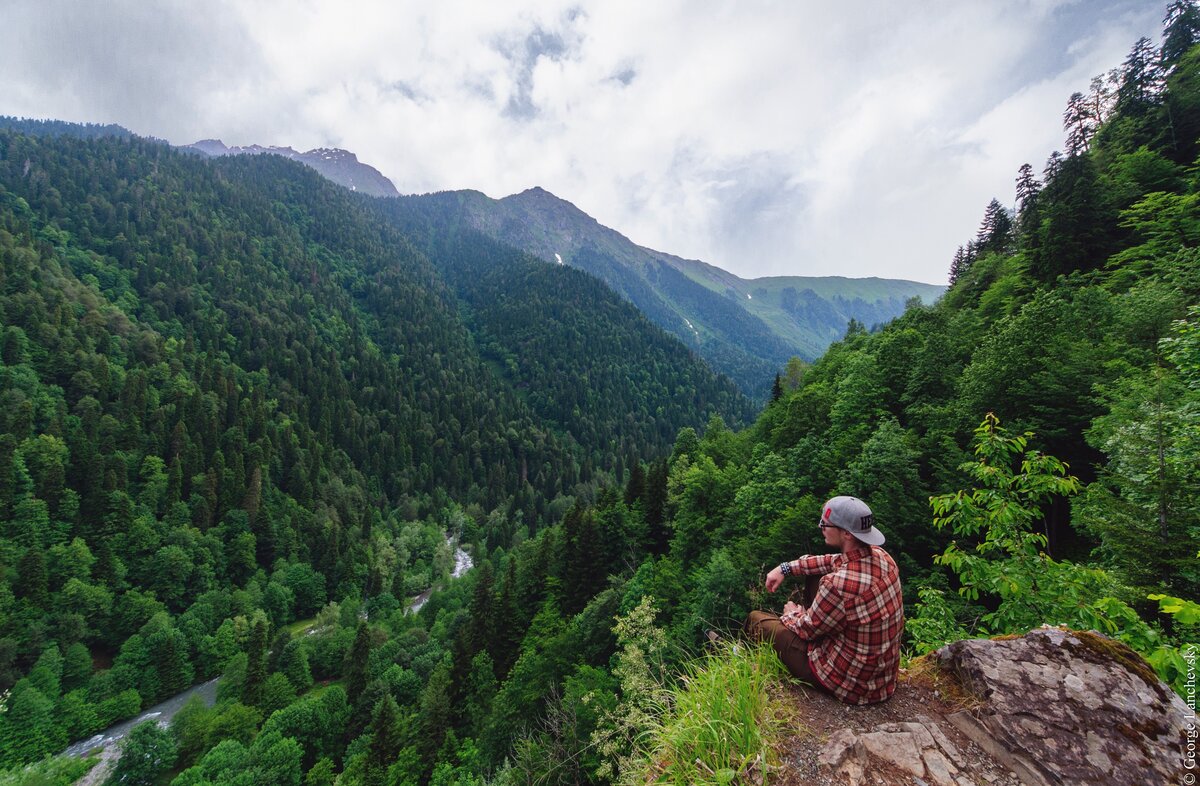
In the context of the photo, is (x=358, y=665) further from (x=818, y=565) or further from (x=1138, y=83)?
(x=1138, y=83)

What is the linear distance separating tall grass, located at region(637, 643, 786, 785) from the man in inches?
26.1

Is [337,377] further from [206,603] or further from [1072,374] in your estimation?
[1072,374]

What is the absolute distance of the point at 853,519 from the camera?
15.6 ft

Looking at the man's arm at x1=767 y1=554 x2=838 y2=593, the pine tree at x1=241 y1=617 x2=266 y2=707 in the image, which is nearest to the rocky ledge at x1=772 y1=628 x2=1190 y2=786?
the man's arm at x1=767 y1=554 x2=838 y2=593

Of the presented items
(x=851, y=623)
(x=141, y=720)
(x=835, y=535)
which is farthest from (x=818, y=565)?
(x=141, y=720)

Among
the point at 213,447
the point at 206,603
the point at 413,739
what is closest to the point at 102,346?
the point at 213,447

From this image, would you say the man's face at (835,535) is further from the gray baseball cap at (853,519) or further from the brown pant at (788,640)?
the brown pant at (788,640)

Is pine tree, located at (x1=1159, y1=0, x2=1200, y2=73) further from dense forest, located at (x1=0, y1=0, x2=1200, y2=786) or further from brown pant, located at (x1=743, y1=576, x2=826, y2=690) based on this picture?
brown pant, located at (x1=743, y1=576, x2=826, y2=690)

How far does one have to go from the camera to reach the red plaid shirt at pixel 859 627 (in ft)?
14.4

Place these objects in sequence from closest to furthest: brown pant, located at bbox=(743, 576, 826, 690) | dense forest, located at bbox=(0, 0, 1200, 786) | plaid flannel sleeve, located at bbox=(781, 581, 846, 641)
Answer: plaid flannel sleeve, located at bbox=(781, 581, 846, 641)
brown pant, located at bbox=(743, 576, 826, 690)
dense forest, located at bbox=(0, 0, 1200, 786)

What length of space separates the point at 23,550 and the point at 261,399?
53301 mm

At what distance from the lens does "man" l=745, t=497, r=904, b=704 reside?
173 inches

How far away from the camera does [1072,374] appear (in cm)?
1369

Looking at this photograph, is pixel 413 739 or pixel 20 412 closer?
pixel 413 739
